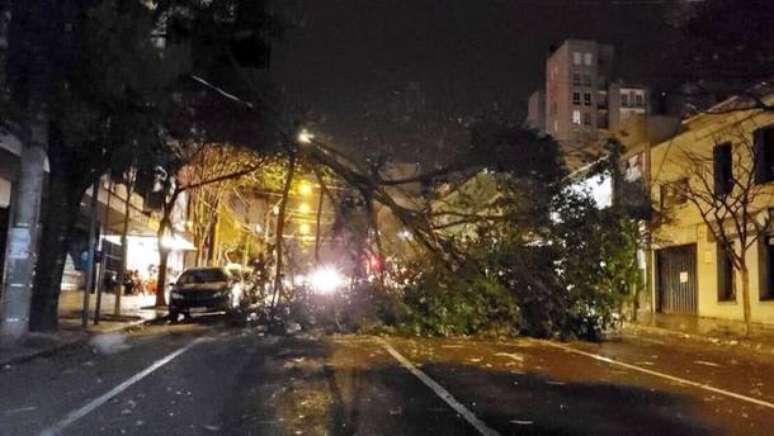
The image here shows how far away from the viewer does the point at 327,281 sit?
69.5 ft

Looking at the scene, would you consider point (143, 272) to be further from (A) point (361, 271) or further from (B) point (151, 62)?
(B) point (151, 62)

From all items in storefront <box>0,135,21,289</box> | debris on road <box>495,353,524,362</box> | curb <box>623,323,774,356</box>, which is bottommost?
debris on road <box>495,353,524,362</box>

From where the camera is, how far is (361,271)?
20.7 metres

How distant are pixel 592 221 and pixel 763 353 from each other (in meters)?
4.67

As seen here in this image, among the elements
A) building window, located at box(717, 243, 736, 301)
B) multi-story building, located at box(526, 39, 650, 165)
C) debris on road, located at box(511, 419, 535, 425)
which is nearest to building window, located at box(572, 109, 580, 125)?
multi-story building, located at box(526, 39, 650, 165)

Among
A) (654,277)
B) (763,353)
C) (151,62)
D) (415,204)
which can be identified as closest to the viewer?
(151,62)

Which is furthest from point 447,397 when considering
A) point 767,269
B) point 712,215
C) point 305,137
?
point 712,215

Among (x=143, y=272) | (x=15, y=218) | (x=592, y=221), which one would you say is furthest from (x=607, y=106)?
(x=15, y=218)

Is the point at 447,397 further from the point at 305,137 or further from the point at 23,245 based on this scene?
the point at 305,137

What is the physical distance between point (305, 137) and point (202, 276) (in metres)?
11.0

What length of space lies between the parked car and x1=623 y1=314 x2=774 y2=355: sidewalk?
41.2ft

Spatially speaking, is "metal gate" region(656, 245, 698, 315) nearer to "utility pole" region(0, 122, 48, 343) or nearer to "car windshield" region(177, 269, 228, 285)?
"car windshield" region(177, 269, 228, 285)

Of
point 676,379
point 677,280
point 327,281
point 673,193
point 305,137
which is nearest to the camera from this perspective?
point 676,379

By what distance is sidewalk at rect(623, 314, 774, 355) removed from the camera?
2014 cm
